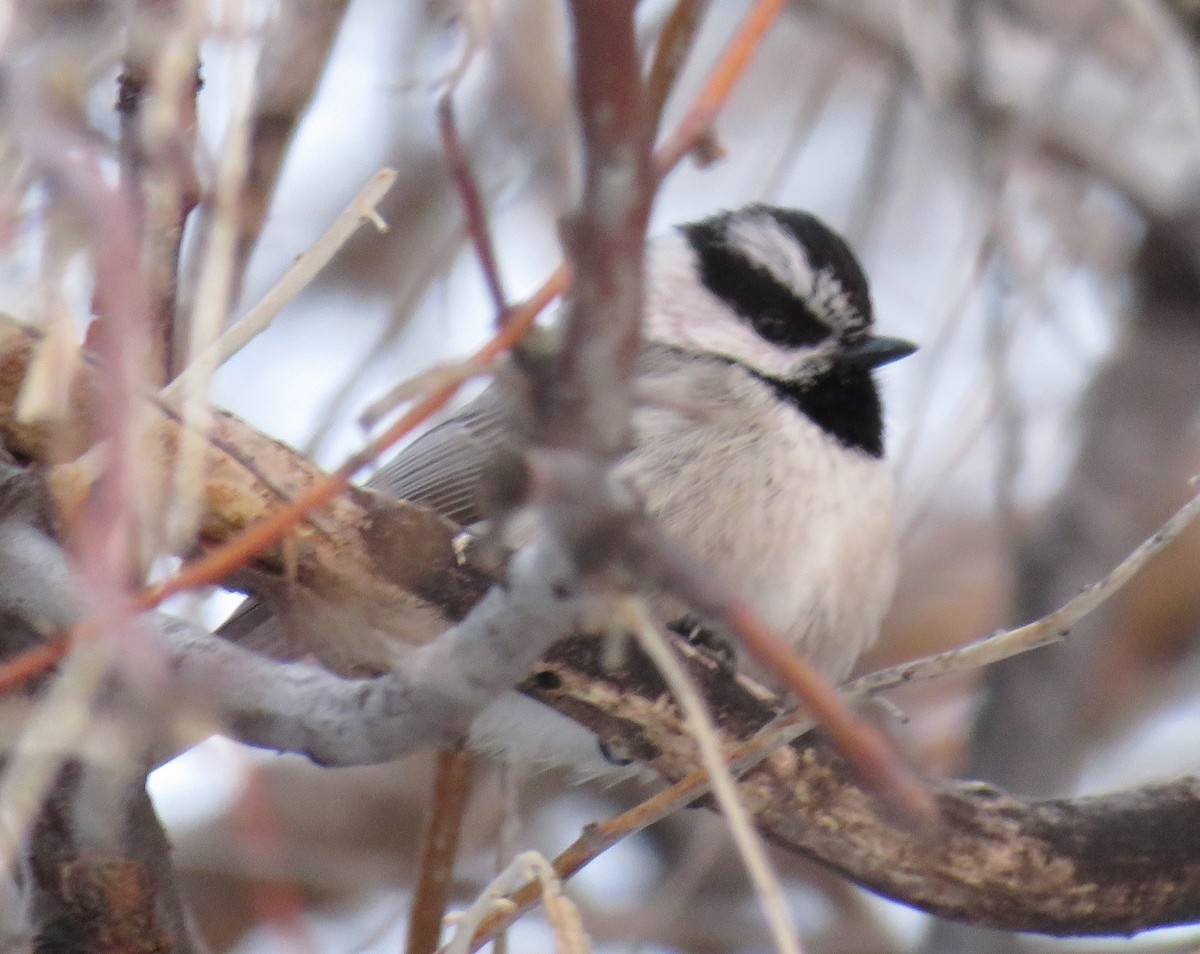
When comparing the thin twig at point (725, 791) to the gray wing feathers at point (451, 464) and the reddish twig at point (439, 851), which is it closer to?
the reddish twig at point (439, 851)

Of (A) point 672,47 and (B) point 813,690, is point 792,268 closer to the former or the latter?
(A) point 672,47

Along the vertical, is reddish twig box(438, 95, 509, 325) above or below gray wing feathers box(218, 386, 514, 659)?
below

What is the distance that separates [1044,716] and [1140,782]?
139cm

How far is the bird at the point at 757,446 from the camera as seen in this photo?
2.27m

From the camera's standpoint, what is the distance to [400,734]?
4.27ft

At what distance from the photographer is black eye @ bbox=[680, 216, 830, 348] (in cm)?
262

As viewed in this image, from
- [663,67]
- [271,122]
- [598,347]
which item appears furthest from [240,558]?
[271,122]

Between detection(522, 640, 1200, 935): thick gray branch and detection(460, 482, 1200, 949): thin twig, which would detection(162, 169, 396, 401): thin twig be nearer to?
detection(460, 482, 1200, 949): thin twig

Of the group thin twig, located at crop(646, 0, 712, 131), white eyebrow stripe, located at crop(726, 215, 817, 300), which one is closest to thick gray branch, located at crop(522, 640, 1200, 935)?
thin twig, located at crop(646, 0, 712, 131)

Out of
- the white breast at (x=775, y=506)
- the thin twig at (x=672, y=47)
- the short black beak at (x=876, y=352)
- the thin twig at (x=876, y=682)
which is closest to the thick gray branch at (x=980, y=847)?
the thin twig at (x=876, y=682)

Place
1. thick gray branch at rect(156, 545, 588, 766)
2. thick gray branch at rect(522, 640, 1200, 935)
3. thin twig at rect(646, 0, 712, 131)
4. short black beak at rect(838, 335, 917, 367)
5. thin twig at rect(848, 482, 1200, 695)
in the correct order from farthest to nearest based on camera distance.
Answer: short black beak at rect(838, 335, 917, 367) → thick gray branch at rect(522, 640, 1200, 935) → thin twig at rect(646, 0, 712, 131) → thin twig at rect(848, 482, 1200, 695) → thick gray branch at rect(156, 545, 588, 766)

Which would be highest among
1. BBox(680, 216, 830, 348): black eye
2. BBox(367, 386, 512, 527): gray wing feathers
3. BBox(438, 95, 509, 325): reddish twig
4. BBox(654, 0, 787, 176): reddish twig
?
BBox(680, 216, 830, 348): black eye

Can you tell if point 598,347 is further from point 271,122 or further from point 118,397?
point 271,122

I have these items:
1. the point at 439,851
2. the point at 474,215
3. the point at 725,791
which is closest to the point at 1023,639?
the point at 725,791
